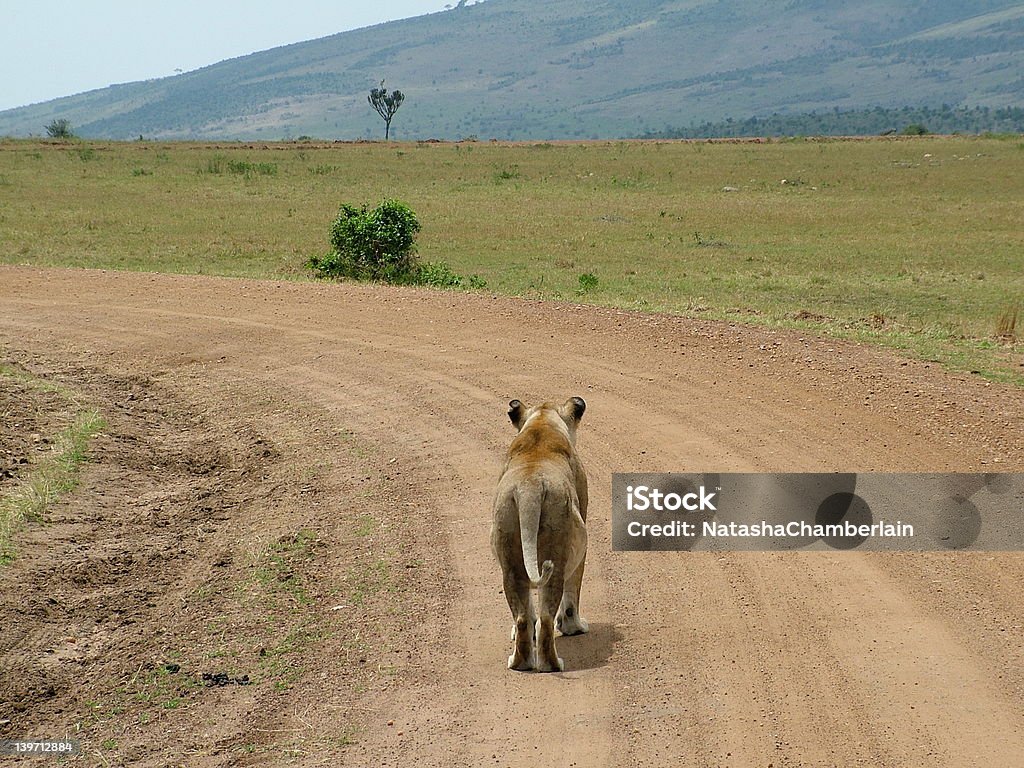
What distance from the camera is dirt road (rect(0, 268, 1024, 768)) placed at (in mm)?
5633

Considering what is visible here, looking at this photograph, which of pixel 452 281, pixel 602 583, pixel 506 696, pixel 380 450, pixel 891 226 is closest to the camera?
pixel 506 696

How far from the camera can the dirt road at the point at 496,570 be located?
563 cm

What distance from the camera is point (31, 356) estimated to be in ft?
47.0

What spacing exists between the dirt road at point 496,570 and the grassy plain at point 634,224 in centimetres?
271

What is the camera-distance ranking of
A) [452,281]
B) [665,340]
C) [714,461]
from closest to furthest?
[714,461]
[665,340]
[452,281]

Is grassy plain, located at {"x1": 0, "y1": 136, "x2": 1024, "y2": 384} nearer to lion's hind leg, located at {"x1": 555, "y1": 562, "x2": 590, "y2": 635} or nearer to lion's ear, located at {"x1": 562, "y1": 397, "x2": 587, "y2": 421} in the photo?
lion's ear, located at {"x1": 562, "y1": 397, "x2": 587, "y2": 421}

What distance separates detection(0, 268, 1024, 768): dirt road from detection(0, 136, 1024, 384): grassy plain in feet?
8.90

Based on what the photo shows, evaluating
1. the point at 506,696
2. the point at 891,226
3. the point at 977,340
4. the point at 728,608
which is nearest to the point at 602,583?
the point at 728,608

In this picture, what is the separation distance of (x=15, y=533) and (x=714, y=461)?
528cm

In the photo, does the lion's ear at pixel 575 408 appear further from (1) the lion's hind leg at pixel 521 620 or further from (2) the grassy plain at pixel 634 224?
(2) the grassy plain at pixel 634 224

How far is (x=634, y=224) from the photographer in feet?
110

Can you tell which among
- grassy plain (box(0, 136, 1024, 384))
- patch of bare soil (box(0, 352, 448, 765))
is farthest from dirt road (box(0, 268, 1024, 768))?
grassy plain (box(0, 136, 1024, 384))

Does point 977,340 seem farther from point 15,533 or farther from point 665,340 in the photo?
point 15,533

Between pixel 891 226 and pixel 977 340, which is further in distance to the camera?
pixel 891 226
